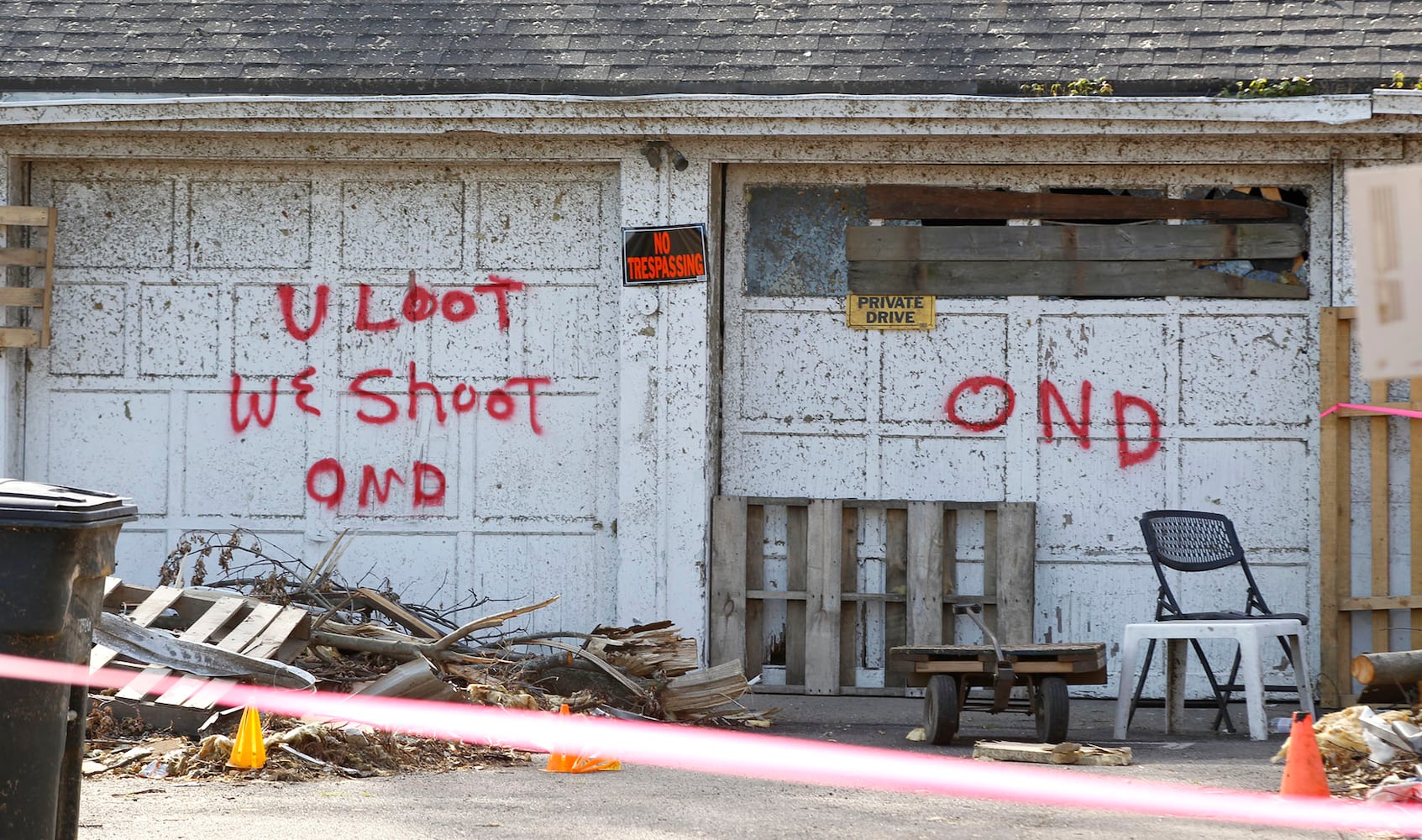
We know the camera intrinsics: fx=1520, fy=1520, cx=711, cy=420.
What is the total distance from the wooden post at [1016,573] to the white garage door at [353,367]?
83.9 inches

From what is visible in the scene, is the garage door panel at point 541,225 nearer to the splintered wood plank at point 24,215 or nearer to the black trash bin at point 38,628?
the splintered wood plank at point 24,215

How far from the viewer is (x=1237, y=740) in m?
7.00

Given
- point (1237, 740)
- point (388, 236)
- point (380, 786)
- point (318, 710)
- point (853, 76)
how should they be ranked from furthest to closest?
point (388, 236) < point (853, 76) < point (1237, 740) < point (318, 710) < point (380, 786)

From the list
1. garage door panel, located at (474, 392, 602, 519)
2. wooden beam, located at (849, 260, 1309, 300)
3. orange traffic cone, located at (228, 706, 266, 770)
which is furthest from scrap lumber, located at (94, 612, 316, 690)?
wooden beam, located at (849, 260, 1309, 300)

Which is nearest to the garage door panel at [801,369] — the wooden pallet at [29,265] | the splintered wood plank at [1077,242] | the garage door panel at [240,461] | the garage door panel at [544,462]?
the splintered wood plank at [1077,242]

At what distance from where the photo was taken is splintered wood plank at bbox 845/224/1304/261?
8258 mm

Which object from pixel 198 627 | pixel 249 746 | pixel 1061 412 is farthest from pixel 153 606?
pixel 1061 412

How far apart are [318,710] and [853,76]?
13.9 feet

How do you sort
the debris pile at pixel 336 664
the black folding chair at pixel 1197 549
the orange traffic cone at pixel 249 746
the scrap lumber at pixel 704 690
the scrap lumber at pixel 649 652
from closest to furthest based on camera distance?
1. the orange traffic cone at pixel 249 746
2. the debris pile at pixel 336 664
3. the scrap lumber at pixel 704 690
4. the scrap lumber at pixel 649 652
5. the black folding chair at pixel 1197 549

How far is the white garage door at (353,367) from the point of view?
8.52 m

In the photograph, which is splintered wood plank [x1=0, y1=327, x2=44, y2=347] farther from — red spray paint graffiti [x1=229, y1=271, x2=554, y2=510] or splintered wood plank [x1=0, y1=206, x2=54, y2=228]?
red spray paint graffiti [x1=229, y1=271, x2=554, y2=510]

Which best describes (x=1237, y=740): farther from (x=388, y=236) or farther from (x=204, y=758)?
(x=388, y=236)

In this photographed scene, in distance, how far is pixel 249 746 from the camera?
5613 millimetres

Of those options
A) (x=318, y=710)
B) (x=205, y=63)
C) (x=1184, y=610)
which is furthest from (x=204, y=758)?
(x=1184, y=610)
